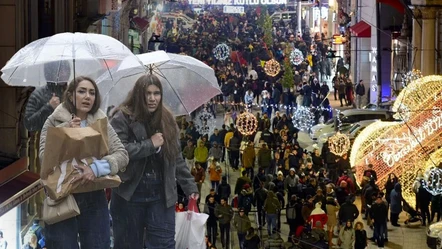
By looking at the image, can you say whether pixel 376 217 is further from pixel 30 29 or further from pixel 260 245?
pixel 30 29

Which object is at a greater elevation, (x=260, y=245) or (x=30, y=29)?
(x=30, y=29)

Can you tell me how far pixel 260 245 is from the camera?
20375 mm

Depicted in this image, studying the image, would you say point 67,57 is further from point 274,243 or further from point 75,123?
point 274,243

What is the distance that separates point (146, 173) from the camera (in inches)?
352

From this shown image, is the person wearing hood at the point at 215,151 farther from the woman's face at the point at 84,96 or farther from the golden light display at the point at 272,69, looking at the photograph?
the woman's face at the point at 84,96

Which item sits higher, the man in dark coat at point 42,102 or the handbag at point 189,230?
the man in dark coat at point 42,102

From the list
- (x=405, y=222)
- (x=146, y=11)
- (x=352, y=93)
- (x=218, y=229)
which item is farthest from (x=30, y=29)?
(x=146, y=11)

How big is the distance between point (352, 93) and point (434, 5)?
48.0 ft

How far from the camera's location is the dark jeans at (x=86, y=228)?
8.37 metres

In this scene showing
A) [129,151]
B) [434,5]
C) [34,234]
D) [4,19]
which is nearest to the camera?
[129,151]

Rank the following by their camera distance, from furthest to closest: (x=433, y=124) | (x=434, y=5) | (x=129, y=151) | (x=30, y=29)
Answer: (x=434, y=5) < (x=433, y=124) < (x=30, y=29) < (x=129, y=151)

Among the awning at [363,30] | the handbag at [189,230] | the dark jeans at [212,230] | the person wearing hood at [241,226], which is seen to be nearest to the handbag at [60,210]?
the handbag at [189,230]

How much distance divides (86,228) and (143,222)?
618 mm

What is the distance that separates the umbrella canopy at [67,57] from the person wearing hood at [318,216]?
1303 centimetres
